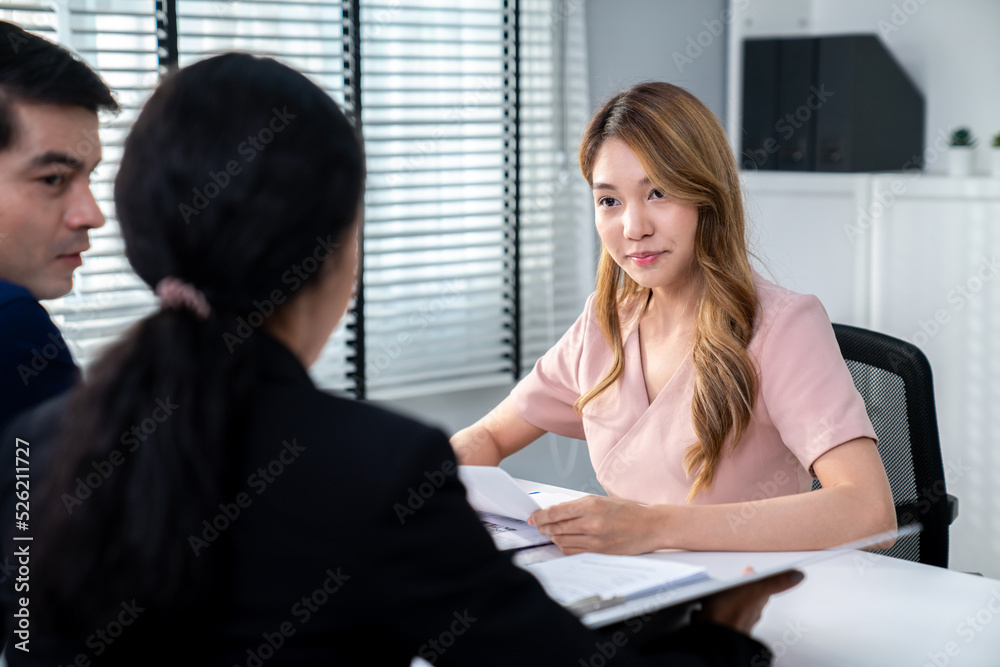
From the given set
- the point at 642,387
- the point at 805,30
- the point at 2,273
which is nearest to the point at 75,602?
the point at 2,273

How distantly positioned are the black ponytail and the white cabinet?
91.0 inches

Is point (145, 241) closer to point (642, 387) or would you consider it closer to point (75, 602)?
point (75, 602)

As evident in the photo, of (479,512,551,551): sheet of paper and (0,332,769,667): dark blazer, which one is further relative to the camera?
(479,512,551,551): sheet of paper

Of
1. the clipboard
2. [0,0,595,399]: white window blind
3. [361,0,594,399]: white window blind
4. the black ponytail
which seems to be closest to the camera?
the black ponytail

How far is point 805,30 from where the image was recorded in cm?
341

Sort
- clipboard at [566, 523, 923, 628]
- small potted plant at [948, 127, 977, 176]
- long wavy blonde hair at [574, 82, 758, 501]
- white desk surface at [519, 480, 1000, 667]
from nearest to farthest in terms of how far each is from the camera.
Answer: clipboard at [566, 523, 923, 628] < white desk surface at [519, 480, 1000, 667] < long wavy blonde hair at [574, 82, 758, 501] < small potted plant at [948, 127, 977, 176]

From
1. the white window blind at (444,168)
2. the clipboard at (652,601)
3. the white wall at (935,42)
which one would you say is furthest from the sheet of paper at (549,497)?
the white wall at (935,42)

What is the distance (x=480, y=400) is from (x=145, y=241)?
246 centimetres

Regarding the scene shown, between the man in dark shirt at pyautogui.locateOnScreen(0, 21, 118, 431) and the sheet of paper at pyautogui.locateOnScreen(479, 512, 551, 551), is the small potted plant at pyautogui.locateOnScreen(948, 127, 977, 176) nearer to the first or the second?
the sheet of paper at pyautogui.locateOnScreen(479, 512, 551, 551)

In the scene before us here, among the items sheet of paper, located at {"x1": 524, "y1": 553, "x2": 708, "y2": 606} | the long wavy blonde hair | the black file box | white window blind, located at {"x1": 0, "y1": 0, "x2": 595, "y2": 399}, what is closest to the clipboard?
sheet of paper, located at {"x1": 524, "y1": 553, "x2": 708, "y2": 606}

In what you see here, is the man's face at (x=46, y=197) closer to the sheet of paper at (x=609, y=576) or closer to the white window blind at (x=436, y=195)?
the sheet of paper at (x=609, y=576)

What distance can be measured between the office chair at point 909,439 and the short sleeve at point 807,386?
0.67 ft

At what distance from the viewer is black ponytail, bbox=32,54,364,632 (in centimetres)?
70

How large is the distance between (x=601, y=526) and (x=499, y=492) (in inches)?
6.6
